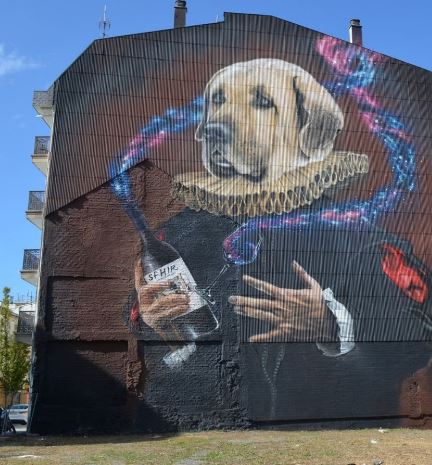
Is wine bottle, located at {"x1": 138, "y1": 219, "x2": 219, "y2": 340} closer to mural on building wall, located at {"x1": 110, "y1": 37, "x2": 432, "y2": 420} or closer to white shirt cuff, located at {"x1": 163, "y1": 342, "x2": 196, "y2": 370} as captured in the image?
mural on building wall, located at {"x1": 110, "y1": 37, "x2": 432, "y2": 420}

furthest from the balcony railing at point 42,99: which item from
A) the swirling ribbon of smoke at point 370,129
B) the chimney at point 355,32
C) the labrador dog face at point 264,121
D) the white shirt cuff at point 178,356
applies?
the chimney at point 355,32

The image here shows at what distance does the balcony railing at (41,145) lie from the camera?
916 inches

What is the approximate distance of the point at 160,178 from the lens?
21.2 m

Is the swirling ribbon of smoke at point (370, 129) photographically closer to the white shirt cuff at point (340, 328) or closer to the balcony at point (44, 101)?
the white shirt cuff at point (340, 328)

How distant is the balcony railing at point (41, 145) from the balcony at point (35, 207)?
1696mm

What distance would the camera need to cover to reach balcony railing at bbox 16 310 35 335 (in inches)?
847

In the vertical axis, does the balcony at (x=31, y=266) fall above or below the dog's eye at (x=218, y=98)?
below

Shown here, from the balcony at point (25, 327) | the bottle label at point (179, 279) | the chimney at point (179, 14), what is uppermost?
the chimney at point (179, 14)

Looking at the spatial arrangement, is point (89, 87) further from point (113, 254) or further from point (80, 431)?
point (80, 431)

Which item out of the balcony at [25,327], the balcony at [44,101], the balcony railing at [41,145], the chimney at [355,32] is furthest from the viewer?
the chimney at [355,32]

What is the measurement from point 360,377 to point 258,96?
10567 millimetres

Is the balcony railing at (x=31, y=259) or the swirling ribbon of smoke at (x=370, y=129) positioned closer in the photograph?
the swirling ribbon of smoke at (x=370, y=129)

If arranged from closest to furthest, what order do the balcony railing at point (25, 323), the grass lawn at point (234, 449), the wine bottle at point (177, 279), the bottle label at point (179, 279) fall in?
the grass lawn at point (234, 449), the wine bottle at point (177, 279), the bottle label at point (179, 279), the balcony railing at point (25, 323)

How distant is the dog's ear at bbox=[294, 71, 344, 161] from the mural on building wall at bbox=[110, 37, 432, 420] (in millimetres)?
43
